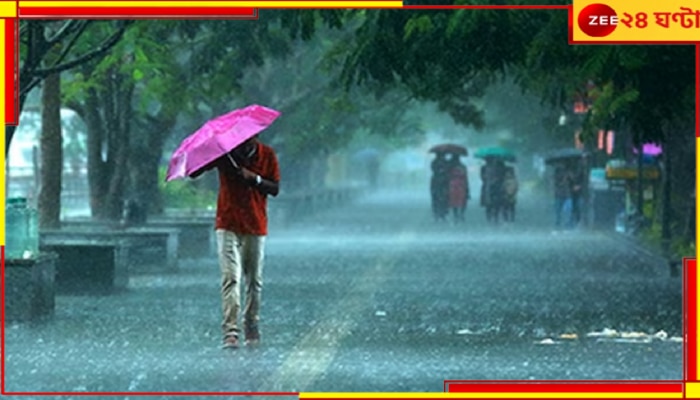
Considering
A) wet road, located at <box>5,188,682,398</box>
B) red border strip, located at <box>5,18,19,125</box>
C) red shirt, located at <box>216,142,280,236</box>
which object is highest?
red border strip, located at <box>5,18,19,125</box>

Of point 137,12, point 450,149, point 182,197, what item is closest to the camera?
point 137,12

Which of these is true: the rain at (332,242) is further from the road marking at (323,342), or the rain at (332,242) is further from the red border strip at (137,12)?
the red border strip at (137,12)

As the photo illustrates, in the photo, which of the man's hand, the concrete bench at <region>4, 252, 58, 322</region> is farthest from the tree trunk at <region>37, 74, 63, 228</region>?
the man's hand

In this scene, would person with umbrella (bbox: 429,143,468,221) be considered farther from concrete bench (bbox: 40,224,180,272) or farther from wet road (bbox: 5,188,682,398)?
concrete bench (bbox: 40,224,180,272)

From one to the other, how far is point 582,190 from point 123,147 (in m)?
18.7

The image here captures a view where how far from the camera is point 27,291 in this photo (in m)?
19.5

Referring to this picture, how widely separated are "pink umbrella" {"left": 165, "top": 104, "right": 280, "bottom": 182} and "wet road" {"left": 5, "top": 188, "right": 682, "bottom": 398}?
132cm

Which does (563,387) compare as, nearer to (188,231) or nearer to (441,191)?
(188,231)

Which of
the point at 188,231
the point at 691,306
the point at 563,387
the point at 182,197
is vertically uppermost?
the point at 691,306

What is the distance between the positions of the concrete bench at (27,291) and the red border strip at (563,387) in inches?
279

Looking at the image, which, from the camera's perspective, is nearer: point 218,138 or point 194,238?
point 218,138

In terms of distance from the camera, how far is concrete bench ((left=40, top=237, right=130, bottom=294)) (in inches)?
957

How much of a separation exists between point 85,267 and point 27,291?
492 cm

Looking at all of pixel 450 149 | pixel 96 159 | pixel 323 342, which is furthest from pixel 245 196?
pixel 450 149
